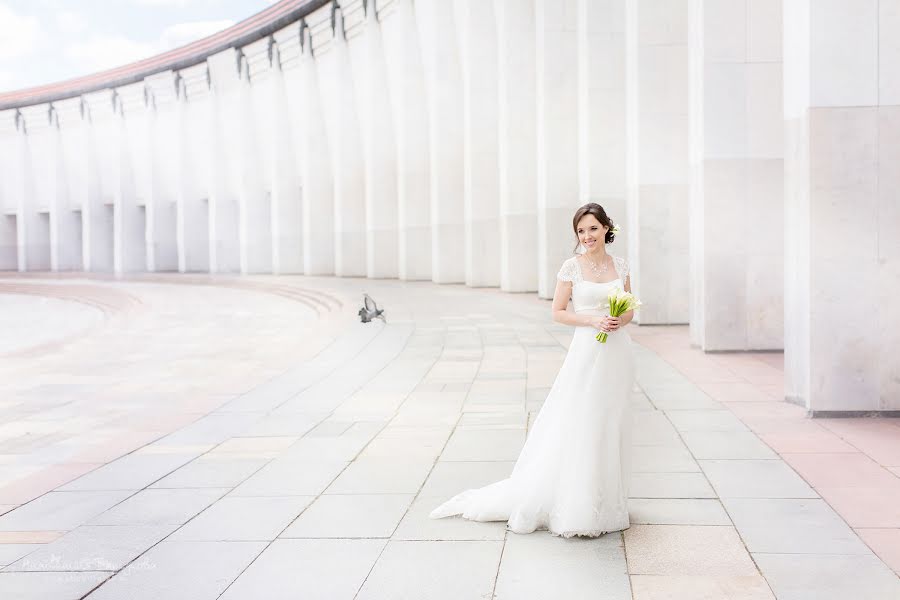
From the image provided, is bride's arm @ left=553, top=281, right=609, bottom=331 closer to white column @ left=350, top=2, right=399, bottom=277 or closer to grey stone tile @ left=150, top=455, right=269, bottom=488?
grey stone tile @ left=150, top=455, right=269, bottom=488

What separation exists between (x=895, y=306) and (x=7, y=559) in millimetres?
6281

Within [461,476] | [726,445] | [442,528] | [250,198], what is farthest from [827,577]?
[250,198]

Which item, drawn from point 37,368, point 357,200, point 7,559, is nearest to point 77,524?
point 7,559

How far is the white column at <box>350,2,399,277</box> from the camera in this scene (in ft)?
101

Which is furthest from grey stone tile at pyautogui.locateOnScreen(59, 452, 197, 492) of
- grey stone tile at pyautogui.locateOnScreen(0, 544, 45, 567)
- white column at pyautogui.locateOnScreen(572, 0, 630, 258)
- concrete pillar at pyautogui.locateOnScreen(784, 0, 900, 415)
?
white column at pyautogui.locateOnScreen(572, 0, 630, 258)

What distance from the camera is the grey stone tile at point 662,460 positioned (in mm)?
5355

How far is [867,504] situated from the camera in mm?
4543

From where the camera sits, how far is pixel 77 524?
4.50 m

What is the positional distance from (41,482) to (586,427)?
11.2 feet

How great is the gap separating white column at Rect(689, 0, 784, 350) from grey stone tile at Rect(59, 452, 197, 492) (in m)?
6.78

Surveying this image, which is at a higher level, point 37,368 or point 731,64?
point 731,64

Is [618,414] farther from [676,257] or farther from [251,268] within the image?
[251,268]

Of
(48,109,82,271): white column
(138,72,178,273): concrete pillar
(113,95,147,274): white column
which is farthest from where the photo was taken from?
(48,109,82,271): white column

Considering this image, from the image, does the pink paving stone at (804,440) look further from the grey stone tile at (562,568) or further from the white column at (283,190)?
the white column at (283,190)
